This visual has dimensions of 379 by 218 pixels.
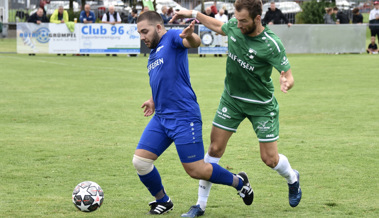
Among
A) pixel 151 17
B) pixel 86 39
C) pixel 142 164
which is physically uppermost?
pixel 151 17

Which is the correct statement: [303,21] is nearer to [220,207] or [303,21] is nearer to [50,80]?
[50,80]

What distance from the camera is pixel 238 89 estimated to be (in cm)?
642

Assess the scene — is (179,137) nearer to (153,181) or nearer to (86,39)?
(153,181)

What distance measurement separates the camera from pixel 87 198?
627 cm

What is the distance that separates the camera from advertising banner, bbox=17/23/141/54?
27797 mm

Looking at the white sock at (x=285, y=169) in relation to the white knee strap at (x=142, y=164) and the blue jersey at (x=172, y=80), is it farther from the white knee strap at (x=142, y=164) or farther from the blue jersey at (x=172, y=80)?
the white knee strap at (x=142, y=164)

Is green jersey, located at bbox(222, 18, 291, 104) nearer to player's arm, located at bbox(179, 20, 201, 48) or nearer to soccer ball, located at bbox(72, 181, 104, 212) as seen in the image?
player's arm, located at bbox(179, 20, 201, 48)

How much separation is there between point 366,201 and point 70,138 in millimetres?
5484

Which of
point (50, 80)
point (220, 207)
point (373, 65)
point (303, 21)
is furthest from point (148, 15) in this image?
point (303, 21)

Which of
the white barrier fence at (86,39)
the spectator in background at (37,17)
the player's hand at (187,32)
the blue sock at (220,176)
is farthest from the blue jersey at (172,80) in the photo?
the spectator in background at (37,17)

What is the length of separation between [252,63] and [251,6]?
585mm

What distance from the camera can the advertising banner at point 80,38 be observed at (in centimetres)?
2780

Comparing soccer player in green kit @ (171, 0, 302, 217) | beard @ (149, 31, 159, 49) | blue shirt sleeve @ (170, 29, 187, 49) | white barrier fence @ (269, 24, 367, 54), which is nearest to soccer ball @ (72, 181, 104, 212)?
soccer player in green kit @ (171, 0, 302, 217)

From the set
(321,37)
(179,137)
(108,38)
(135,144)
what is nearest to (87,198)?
(179,137)
